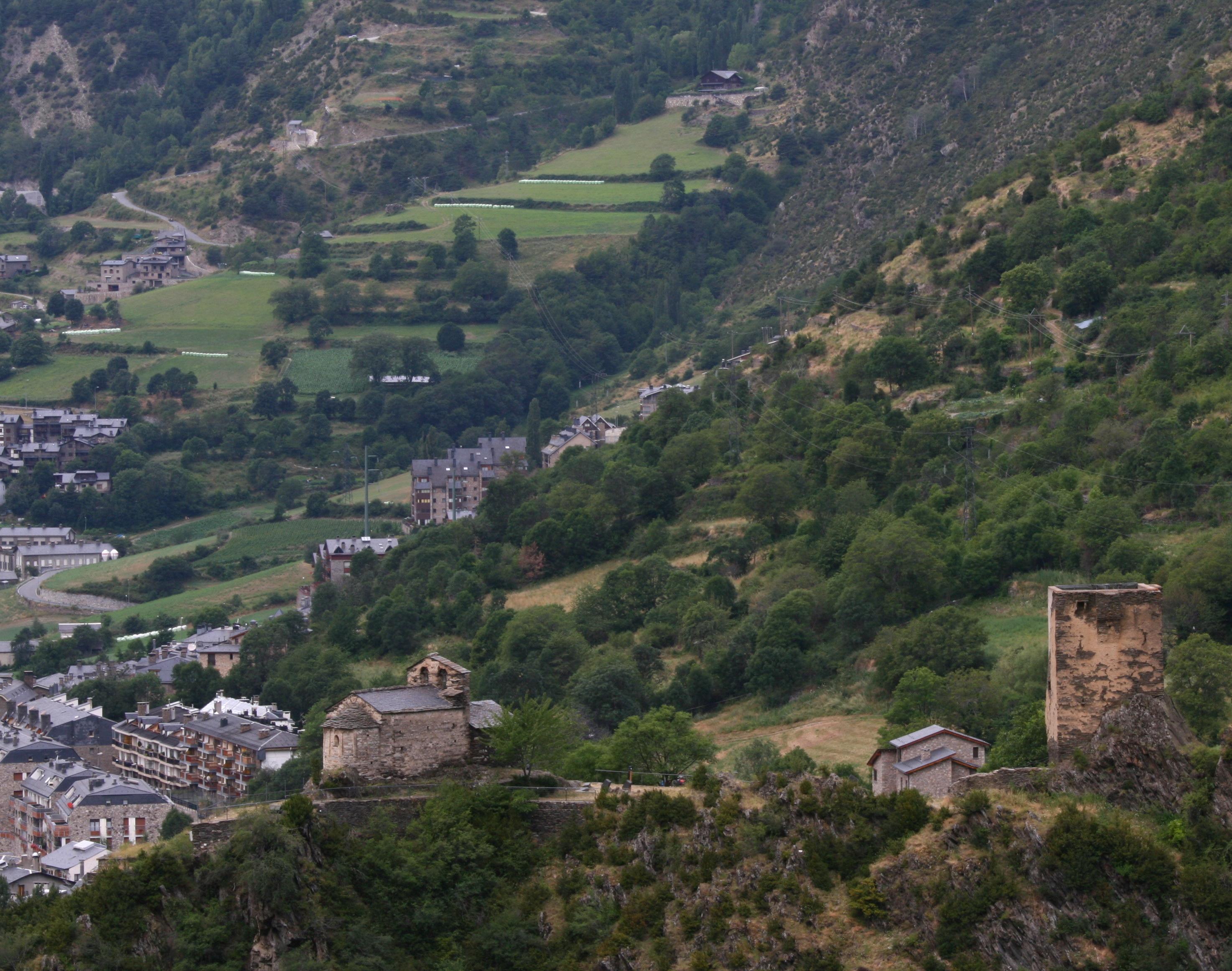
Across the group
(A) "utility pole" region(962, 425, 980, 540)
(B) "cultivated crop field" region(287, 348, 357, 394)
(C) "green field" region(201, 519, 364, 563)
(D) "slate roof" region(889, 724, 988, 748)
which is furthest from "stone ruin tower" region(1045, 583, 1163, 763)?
(B) "cultivated crop field" region(287, 348, 357, 394)

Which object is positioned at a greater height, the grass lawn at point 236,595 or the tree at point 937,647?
the tree at point 937,647

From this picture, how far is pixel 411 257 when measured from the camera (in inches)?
6988

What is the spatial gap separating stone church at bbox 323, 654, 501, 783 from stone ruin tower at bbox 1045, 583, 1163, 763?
13903 mm

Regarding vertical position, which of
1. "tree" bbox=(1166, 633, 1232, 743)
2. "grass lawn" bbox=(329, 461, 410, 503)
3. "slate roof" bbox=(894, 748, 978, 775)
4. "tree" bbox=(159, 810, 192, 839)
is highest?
"tree" bbox=(1166, 633, 1232, 743)

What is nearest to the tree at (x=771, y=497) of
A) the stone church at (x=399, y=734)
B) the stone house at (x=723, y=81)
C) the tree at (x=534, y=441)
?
the stone church at (x=399, y=734)

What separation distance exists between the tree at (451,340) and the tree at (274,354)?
12.2 meters

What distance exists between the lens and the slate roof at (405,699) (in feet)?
153

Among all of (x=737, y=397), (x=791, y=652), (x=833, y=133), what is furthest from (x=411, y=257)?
(x=791, y=652)

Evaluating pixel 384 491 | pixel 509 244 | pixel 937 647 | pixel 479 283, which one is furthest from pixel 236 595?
pixel 937 647

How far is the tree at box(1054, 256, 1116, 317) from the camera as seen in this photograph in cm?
8538

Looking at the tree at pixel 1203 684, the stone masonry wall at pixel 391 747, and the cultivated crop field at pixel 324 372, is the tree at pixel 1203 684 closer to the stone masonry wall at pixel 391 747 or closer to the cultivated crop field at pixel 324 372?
the stone masonry wall at pixel 391 747

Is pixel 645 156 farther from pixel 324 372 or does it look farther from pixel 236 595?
pixel 236 595

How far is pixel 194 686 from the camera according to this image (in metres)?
97.3

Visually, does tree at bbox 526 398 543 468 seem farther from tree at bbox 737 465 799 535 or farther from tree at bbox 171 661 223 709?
tree at bbox 737 465 799 535
